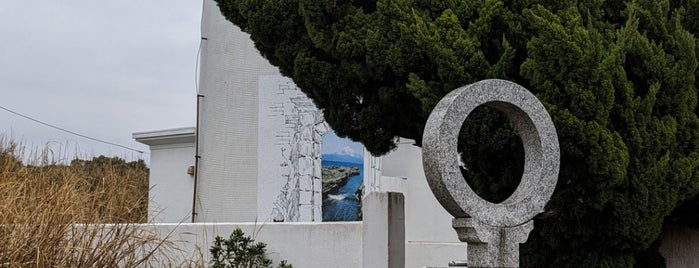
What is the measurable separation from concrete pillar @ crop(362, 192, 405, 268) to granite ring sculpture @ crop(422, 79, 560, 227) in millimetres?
1985

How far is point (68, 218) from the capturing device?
19.1ft

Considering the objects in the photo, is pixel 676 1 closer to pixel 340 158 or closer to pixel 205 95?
pixel 340 158

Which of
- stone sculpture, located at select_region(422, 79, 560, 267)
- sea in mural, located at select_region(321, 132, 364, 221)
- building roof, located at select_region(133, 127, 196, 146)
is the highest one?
building roof, located at select_region(133, 127, 196, 146)

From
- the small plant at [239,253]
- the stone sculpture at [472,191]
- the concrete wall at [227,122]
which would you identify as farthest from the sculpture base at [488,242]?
the concrete wall at [227,122]

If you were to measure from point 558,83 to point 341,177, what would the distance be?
18.7ft

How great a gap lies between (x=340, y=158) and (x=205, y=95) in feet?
7.58

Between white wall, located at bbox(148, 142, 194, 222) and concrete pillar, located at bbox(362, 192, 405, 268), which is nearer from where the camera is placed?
concrete pillar, located at bbox(362, 192, 405, 268)

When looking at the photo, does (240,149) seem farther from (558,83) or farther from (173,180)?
(558,83)

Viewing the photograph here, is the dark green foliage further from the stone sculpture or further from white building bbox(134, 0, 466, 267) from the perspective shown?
white building bbox(134, 0, 466, 267)

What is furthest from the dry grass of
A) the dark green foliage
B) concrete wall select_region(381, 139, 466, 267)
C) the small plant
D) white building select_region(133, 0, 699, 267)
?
concrete wall select_region(381, 139, 466, 267)

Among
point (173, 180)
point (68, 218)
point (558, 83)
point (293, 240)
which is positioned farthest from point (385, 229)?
point (173, 180)

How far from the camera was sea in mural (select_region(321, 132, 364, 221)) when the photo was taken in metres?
10.5

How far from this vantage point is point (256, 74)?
10898 millimetres

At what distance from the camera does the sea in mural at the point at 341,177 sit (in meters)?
10.5
